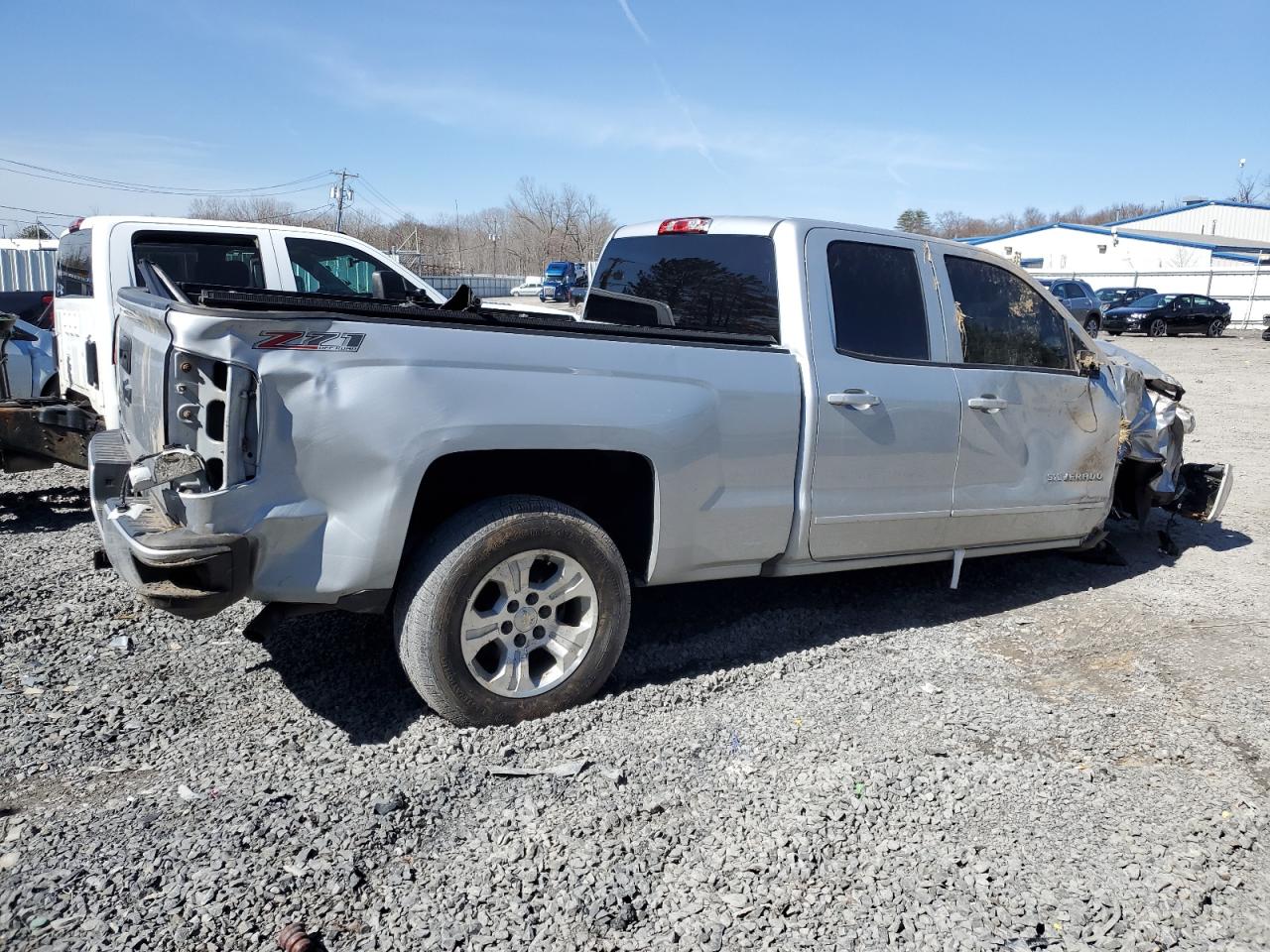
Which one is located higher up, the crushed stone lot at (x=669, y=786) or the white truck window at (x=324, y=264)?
the white truck window at (x=324, y=264)

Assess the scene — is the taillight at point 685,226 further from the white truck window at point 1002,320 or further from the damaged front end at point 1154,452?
the damaged front end at point 1154,452

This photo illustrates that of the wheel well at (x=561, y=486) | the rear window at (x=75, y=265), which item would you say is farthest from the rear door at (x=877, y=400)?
the rear window at (x=75, y=265)

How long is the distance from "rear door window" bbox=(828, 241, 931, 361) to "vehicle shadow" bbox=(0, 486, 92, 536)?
5.27m

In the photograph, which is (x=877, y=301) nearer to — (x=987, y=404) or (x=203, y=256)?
(x=987, y=404)

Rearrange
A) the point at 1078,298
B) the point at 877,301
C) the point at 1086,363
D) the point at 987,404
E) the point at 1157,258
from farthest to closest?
the point at 1157,258
the point at 1078,298
the point at 1086,363
the point at 987,404
the point at 877,301

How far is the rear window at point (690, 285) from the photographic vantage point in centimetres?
442

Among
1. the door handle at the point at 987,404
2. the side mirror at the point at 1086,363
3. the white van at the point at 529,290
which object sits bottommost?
the door handle at the point at 987,404

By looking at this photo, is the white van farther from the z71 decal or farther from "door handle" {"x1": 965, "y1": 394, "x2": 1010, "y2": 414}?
the z71 decal

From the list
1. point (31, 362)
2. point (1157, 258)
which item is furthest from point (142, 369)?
point (1157, 258)

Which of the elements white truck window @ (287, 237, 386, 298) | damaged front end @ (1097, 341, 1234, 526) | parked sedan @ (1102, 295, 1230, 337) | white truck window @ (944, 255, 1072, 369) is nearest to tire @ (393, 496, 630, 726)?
white truck window @ (944, 255, 1072, 369)

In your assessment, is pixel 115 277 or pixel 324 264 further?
pixel 324 264

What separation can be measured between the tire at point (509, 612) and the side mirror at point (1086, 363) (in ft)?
10.4

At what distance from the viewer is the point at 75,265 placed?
6.88 metres

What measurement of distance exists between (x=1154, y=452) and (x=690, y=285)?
11.3 feet
